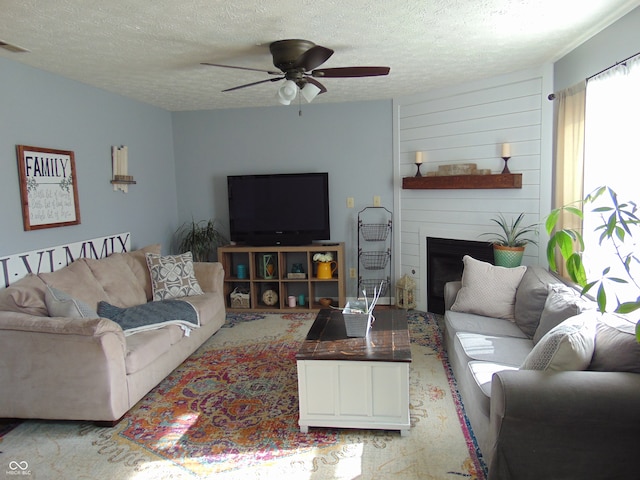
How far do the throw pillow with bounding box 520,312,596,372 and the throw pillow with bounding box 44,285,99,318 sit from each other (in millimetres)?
2596

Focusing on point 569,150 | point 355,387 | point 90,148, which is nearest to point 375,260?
point 569,150

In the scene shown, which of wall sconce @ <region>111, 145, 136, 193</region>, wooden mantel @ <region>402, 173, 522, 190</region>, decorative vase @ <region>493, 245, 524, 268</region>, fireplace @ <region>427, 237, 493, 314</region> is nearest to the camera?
decorative vase @ <region>493, 245, 524, 268</region>

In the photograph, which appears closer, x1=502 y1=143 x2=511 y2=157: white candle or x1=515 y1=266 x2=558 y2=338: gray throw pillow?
x1=515 y1=266 x2=558 y2=338: gray throw pillow

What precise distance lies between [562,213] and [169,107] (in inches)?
163

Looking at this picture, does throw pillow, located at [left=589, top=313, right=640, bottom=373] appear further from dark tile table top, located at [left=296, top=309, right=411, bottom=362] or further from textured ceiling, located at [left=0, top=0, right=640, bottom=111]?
textured ceiling, located at [left=0, top=0, right=640, bottom=111]

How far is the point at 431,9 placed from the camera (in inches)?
98.1

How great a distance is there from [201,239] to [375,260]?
2.02m

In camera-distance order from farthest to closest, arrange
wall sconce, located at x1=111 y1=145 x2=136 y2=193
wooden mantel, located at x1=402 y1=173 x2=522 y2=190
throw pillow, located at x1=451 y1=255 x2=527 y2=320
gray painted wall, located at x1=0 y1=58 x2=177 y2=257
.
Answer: wall sconce, located at x1=111 y1=145 x2=136 y2=193 < wooden mantel, located at x1=402 y1=173 x2=522 y2=190 < throw pillow, located at x1=451 y1=255 x2=527 y2=320 < gray painted wall, located at x1=0 y1=58 x2=177 y2=257

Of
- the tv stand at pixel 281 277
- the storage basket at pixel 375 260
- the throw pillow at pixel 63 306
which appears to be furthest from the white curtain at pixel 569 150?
the throw pillow at pixel 63 306

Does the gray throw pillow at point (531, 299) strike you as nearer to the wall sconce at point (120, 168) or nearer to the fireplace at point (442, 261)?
the fireplace at point (442, 261)

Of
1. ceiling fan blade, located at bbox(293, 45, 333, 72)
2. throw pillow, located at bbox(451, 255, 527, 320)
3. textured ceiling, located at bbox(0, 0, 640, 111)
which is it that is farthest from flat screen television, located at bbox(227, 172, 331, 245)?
ceiling fan blade, located at bbox(293, 45, 333, 72)

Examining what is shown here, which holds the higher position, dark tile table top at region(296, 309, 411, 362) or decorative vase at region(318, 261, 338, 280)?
decorative vase at region(318, 261, 338, 280)

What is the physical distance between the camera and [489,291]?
3357 mm

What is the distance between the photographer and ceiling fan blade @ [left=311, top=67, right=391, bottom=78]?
2.85 metres
